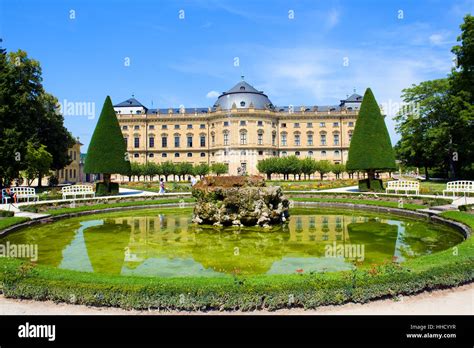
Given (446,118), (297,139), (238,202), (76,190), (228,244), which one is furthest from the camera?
(297,139)

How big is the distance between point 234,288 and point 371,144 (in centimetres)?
2115

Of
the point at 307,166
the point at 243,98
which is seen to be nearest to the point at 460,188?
the point at 307,166

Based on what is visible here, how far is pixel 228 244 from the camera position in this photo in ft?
32.0

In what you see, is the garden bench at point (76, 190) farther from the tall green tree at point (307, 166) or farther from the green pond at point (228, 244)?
the tall green tree at point (307, 166)

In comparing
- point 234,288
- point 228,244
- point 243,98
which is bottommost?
point 228,244

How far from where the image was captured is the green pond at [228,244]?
746 centimetres

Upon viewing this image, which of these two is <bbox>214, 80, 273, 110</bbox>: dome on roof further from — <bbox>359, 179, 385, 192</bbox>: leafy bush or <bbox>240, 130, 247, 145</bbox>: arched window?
<bbox>359, 179, 385, 192</bbox>: leafy bush

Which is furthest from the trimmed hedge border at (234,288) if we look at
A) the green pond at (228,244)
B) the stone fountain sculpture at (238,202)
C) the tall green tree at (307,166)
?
the tall green tree at (307,166)

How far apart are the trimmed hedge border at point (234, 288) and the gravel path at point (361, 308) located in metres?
0.09

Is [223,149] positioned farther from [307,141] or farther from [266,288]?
[266,288]

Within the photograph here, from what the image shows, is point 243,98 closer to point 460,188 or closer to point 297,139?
point 297,139

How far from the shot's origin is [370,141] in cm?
2359
